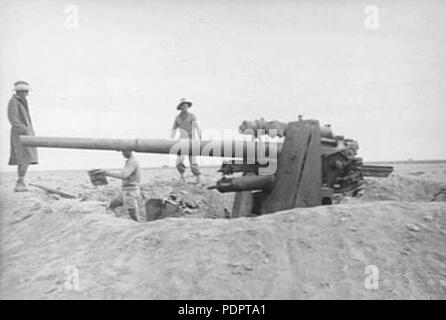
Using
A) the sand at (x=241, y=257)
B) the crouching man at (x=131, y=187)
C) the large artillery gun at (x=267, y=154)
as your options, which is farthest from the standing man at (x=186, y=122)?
the sand at (x=241, y=257)

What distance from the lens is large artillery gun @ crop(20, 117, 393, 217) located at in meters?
6.07

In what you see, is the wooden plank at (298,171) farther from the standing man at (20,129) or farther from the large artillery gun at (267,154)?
the standing man at (20,129)

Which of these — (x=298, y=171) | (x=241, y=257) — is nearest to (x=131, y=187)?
(x=298, y=171)

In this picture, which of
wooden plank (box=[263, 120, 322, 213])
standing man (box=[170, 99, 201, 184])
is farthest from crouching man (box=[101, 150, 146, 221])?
wooden plank (box=[263, 120, 322, 213])

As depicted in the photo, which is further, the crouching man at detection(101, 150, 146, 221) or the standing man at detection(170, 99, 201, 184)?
the standing man at detection(170, 99, 201, 184)

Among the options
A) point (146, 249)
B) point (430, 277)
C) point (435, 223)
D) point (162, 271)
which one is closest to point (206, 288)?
point (162, 271)

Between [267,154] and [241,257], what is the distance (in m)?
2.50

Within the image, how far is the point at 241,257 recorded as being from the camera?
157 inches

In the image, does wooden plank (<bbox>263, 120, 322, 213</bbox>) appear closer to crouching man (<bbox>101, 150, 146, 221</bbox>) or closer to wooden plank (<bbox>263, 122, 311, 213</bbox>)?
wooden plank (<bbox>263, 122, 311, 213</bbox>)

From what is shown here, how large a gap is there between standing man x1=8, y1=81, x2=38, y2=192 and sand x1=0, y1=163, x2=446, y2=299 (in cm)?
183

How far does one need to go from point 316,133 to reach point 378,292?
9.54ft

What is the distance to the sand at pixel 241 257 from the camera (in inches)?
146

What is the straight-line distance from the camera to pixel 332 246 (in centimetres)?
414

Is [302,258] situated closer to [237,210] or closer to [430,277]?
[430,277]
